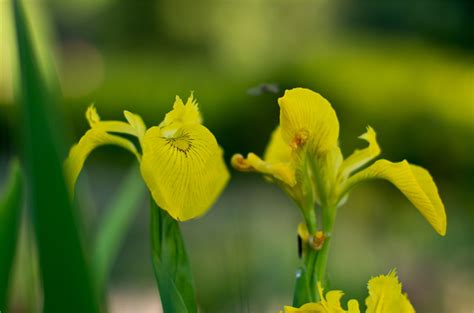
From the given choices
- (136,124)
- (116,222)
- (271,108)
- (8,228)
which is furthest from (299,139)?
(271,108)

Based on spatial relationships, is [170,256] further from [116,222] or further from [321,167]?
[116,222]

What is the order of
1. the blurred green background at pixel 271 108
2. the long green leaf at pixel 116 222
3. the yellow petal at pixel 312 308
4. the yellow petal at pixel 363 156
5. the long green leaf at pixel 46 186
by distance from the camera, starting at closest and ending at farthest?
the long green leaf at pixel 46 186
the yellow petal at pixel 312 308
the yellow petal at pixel 363 156
the long green leaf at pixel 116 222
the blurred green background at pixel 271 108

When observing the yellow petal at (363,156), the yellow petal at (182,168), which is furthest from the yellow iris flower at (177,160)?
the yellow petal at (363,156)

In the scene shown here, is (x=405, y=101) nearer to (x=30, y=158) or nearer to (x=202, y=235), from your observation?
(x=202, y=235)

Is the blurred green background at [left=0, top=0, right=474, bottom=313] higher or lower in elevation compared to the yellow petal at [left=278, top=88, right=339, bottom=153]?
lower

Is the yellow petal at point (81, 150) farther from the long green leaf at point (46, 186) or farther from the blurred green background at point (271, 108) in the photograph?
the long green leaf at point (46, 186)

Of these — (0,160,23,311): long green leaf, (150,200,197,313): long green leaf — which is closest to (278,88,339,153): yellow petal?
(150,200,197,313): long green leaf

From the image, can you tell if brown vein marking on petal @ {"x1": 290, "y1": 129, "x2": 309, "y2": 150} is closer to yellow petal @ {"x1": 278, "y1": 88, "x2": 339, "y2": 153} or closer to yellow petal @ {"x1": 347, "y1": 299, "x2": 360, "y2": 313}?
yellow petal @ {"x1": 278, "y1": 88, "x2": 339, "y2": 153}
